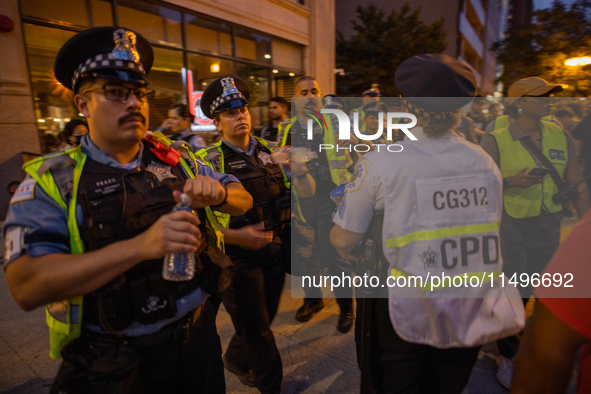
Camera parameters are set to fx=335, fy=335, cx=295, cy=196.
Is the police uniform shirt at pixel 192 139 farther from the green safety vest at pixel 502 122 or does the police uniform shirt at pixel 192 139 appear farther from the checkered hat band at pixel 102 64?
the green safety vest at pixel 502 122

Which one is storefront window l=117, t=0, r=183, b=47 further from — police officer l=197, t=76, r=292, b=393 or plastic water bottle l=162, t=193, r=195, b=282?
plastic water bottle l=162, t=193, r=195, b=282

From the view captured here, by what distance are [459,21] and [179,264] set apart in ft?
104

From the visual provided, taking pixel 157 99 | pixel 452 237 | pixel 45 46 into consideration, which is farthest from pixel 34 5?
pixel 452 237

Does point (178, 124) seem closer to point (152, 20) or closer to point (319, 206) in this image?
point (319, 206)

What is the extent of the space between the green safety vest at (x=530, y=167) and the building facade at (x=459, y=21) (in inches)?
707

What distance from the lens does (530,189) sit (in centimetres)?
264

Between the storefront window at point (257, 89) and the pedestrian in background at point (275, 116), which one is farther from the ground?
the storefront window at point (257, 89)

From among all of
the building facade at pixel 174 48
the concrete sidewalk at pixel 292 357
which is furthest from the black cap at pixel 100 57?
the building facade at pixel 174 48

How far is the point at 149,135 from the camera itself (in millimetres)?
1648

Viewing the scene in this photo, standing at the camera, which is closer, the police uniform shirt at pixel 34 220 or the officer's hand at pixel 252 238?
the police uniform shirt at pixel 34 220

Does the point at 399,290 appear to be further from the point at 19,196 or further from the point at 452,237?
the point at 19,196

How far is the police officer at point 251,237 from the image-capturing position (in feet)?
7.61

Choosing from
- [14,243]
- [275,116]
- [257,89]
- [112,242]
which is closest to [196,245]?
[112,242]

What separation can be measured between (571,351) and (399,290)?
25.9 inches
